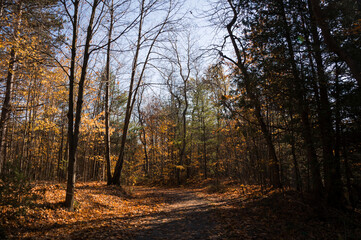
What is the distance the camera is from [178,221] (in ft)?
19.3

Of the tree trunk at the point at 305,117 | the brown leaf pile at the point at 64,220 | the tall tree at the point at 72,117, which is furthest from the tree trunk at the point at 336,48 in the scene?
the tall tree at the point at 72,117

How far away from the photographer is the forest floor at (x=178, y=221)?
14.6 feet

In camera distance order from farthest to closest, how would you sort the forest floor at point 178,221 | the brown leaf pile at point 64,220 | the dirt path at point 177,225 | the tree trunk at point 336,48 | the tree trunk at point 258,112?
the tree trunk at point 258,112 → the dirt path at point 177,225 → the forest floor at point 178,221 → the brown leaf pile at point 64,220 → the tree trunk at point 336,48

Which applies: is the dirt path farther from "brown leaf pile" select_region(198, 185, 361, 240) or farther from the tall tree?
the tall tree

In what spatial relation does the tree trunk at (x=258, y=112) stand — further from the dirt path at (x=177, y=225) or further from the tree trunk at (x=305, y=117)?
the dirt path at (x=177, y=225)

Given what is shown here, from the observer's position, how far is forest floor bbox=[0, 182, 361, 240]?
4438 millimetres

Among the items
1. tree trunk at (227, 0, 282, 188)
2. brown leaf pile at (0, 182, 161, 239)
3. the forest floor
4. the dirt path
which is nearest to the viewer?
brown leaf pile at (0, 182, 161, 239)

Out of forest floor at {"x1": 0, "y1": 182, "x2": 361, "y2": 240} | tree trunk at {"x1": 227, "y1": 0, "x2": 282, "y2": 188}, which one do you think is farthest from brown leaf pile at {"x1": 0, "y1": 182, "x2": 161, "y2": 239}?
tree trunk at {"x1": 227, "y1": 0, "x2": 282, "y2": 188}

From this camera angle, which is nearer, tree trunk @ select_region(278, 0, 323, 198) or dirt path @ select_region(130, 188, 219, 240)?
dirt path @ select_region(130, 188, 219, 240)

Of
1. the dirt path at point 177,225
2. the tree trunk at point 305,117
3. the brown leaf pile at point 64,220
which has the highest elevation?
the tree trunk at point 305,117

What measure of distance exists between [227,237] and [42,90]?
1413 centimetres

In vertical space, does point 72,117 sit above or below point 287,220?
above

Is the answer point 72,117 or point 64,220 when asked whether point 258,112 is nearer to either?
point 72,117

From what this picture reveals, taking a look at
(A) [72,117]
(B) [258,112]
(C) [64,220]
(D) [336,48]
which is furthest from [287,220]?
(A) [72,117]
